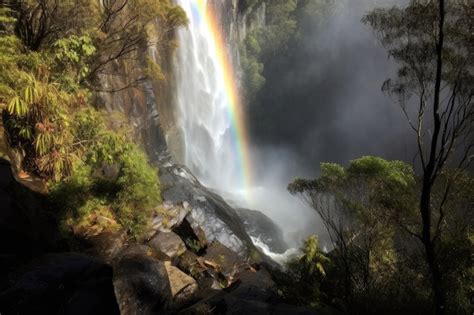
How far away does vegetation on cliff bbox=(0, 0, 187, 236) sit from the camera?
7.32 metres

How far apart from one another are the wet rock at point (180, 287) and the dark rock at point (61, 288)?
8.51 feet

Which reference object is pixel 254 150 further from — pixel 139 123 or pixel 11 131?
pixel 11 131

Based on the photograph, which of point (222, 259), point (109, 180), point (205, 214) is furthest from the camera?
point (205, 214)

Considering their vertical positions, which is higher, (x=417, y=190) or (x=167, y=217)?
(x=417, y=190)

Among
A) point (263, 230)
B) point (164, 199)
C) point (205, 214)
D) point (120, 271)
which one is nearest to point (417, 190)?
point (205, 214)

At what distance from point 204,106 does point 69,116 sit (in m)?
20.8

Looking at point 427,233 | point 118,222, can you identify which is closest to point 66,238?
point 118,222

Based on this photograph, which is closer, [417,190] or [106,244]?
[106,244]

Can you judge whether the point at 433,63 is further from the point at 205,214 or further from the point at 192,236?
the point at 205,214

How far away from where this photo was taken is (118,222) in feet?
28.8

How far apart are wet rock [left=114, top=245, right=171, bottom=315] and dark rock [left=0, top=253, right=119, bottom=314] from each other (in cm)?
106

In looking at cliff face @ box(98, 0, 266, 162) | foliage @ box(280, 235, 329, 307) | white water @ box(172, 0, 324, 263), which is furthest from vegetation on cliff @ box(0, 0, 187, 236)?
white water @ box(172, 0, 324, 263)

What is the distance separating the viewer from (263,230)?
1795 centimetres

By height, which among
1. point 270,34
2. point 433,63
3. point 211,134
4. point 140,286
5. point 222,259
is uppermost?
point 270,34
